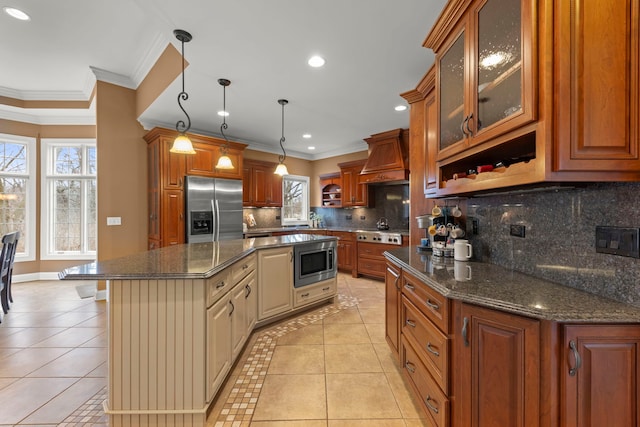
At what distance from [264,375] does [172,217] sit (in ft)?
9.44

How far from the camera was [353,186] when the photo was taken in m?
5.63

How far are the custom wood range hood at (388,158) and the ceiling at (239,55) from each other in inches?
8.8

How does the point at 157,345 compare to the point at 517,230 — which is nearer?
the point at 157,345

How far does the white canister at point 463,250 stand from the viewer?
197 cm

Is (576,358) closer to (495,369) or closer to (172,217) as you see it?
(495,369)

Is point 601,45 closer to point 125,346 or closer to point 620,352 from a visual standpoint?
point 620,352

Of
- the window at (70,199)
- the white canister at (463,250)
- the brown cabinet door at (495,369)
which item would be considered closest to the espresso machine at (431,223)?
the white canister at (463,250)

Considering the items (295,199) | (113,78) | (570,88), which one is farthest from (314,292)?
(113,78)

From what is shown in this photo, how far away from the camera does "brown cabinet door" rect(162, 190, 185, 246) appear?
3938 millimetres

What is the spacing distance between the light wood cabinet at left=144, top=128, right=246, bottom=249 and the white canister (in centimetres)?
378

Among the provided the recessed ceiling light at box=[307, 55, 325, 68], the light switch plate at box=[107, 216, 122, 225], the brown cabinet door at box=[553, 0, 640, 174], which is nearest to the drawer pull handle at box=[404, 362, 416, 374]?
the brown cabinet door at box=[553, 0, 640, 174]

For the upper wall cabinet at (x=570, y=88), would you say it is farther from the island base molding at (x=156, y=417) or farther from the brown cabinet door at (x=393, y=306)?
the island base molding at (x=156, y=417)

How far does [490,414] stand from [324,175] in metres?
5.64

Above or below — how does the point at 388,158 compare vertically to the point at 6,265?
above
